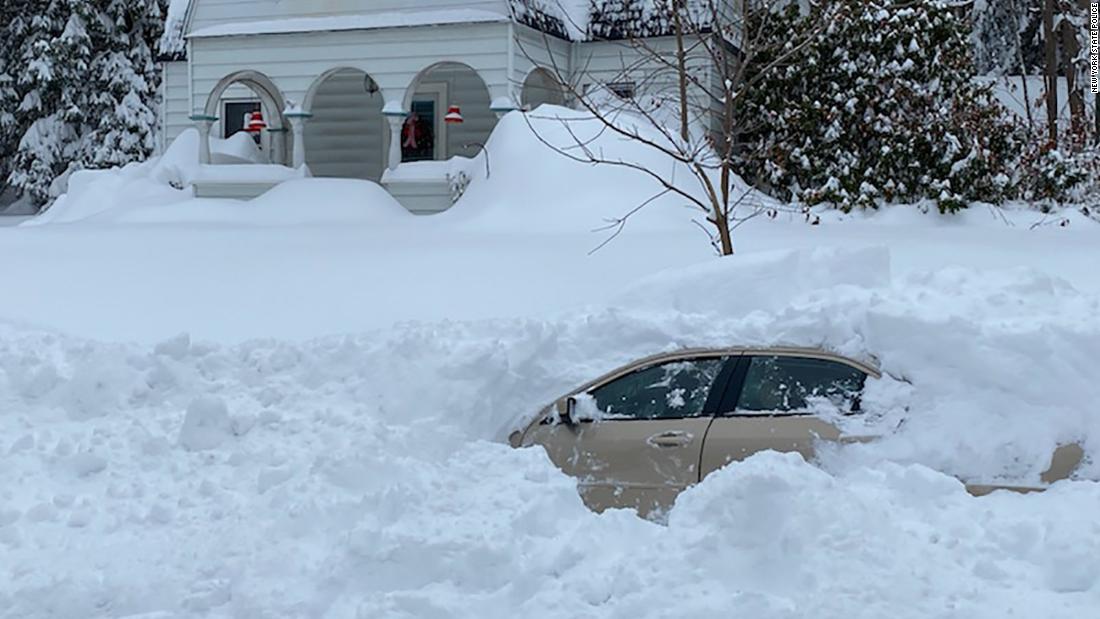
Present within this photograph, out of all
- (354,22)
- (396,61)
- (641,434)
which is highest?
(354,22)

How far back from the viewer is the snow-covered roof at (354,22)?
1700 centimetres

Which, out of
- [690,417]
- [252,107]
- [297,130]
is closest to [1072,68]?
[297,130]

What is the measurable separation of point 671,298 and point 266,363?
3082mm

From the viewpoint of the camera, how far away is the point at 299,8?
18453 mm

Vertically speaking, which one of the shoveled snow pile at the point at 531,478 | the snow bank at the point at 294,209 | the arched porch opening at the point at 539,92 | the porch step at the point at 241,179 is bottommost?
the shoveled snow pile at the point at 531,478

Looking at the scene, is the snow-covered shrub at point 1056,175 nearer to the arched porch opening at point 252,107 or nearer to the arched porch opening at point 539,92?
the arched porch opening at point 539,92

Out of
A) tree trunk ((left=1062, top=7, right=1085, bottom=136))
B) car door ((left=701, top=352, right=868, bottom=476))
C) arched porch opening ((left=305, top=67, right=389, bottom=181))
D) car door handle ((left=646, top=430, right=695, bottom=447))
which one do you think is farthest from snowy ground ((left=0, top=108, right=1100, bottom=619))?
tree trunk ((left=1062, top=7, right=1085, bottom=136))

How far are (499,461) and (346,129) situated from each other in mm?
17358

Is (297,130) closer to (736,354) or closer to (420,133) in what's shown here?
(420,133)

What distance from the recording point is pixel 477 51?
56.1ft

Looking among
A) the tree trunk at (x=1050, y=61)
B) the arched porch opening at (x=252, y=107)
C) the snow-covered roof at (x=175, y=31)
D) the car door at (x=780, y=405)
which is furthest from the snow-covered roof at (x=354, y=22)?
the car door at (x=780, y=405)

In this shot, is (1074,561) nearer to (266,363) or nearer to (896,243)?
(266,363)

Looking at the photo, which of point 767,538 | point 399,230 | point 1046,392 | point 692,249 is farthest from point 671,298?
point 399,230

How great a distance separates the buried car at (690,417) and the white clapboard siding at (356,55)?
1151 centimetres
